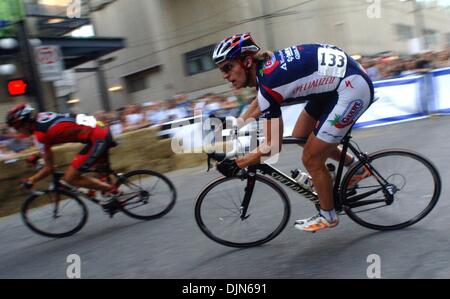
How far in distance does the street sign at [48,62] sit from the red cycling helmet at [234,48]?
5.52 m

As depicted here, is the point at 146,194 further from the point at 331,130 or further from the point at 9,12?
the point at 9,12

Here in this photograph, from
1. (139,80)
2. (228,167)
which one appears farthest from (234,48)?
(139,80)

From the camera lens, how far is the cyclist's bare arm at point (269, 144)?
3.72 metres

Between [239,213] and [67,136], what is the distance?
2.40 metres

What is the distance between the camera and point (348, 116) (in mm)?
3826

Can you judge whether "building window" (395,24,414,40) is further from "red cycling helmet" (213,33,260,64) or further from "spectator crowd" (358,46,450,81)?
"red cycling helmet" (213,33,260,64)

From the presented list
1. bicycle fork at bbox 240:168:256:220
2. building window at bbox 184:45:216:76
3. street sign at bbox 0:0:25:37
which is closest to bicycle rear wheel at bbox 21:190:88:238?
bicycle fork at bbox 240:168:256:220

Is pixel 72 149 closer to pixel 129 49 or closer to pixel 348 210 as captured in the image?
pixel 348 210

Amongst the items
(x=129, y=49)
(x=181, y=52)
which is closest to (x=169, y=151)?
(x=181, y=52)

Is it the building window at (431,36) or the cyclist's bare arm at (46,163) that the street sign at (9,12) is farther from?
the building window at (431,36)

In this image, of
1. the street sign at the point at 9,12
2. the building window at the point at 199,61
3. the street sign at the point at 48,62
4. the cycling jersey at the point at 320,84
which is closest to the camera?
the cycling jersey at the point at 320,84

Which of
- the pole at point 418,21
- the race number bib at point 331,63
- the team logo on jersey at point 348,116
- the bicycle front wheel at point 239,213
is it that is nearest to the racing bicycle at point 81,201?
the bicycle front wheel at point 239,213

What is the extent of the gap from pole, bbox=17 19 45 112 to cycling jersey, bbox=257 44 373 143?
8.35m

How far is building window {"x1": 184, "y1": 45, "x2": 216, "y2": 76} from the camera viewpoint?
26016 mm
